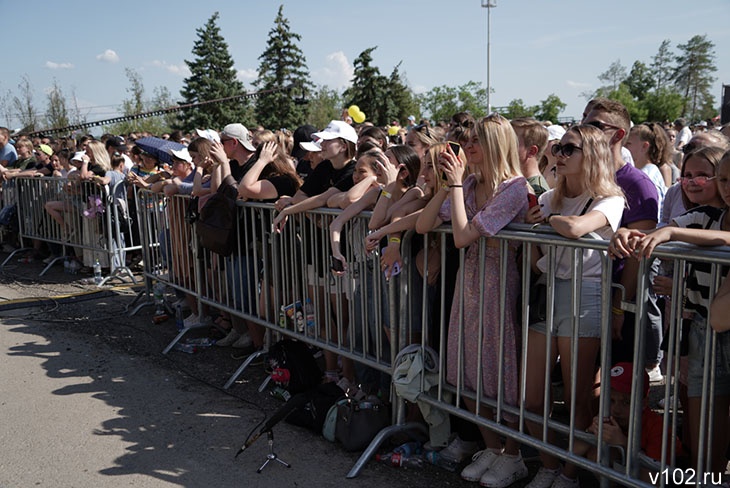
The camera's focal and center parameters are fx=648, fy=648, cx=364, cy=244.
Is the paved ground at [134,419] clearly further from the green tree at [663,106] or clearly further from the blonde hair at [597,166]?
the green tree at [663,106]

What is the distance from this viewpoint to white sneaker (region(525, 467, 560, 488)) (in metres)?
3.64

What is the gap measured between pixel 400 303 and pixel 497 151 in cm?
119

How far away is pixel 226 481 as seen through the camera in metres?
3.91

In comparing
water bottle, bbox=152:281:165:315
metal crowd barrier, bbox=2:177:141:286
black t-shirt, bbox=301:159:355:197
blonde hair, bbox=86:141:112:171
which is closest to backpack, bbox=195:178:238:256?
black t-shirt, bbox=301:159:355:197

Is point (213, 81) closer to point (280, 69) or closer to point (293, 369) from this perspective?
point (280, 69)

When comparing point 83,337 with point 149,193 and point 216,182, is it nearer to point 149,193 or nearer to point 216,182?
point 149,193

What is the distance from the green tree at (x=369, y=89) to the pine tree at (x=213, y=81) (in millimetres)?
11378

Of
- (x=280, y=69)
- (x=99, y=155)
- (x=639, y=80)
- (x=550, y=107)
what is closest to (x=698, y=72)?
(x=639, y=80)

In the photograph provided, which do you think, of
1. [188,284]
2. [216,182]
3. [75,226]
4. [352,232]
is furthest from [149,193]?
[352,232]

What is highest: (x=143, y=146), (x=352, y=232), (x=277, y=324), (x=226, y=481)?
(x=143, y=146)

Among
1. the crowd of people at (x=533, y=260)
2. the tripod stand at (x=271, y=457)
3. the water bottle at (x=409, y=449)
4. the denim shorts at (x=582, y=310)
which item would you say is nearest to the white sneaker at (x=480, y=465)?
the crowd of people at (x=533, y=260)

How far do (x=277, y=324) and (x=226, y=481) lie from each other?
1.81 meters

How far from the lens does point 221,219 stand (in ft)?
19.6

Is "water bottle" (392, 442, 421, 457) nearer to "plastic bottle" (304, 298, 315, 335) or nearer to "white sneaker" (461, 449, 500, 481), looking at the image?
"white sneaker" (461, 449, 500, 481)
